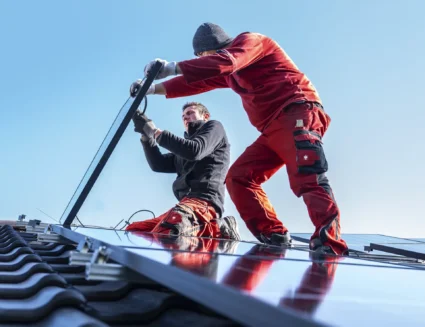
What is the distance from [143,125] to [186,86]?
0.51 m

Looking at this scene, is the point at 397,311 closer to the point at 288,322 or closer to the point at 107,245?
the point at 288,322

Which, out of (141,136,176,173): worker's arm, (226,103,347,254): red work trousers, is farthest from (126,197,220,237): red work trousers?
(141,136,176,173): worker's arm

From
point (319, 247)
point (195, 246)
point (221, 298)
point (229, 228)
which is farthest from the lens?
point (229, 228)

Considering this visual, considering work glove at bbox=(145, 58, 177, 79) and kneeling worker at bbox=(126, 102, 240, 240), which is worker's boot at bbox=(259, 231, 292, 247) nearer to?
kneeling worker at bbox=(126, 102, 240, 240)

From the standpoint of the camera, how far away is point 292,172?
9.59 ft

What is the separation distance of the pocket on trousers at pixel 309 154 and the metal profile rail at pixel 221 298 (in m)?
1.71

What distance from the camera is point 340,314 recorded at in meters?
0.83

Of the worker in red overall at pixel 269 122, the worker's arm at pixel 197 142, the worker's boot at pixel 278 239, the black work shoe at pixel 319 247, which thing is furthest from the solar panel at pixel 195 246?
the worker's arm at pixel 197 142

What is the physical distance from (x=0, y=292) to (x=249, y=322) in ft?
2.87

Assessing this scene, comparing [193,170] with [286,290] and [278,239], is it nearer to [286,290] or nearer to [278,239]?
[278,239]

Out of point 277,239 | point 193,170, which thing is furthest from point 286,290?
point 193,170

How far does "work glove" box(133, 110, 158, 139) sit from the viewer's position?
10.3ft

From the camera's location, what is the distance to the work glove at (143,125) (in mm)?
3125

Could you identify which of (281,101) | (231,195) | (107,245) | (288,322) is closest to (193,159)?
(231,195)
